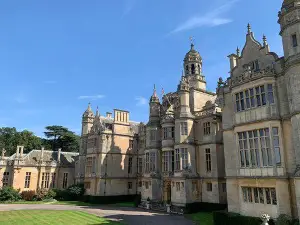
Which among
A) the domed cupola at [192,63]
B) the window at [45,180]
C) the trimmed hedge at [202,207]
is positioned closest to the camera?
the trimmed hedge at [202,207]

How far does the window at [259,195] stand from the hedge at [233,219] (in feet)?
4.35

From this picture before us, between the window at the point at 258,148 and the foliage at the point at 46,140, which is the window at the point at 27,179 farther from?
the window at the point at 258,148

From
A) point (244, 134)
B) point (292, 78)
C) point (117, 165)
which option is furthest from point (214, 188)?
point (117, 165)

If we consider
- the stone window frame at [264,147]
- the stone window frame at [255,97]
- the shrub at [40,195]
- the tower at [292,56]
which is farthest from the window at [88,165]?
the tower at [292,56]

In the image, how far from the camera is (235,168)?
19672 mm

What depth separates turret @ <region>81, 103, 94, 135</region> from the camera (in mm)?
44500

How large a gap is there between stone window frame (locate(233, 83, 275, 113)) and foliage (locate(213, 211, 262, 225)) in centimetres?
779

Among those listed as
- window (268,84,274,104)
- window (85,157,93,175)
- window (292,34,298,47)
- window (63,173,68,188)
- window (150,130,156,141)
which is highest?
window (292,34,298,47)

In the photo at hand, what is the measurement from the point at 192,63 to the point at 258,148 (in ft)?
71.7

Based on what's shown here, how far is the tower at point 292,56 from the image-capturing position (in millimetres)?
15583

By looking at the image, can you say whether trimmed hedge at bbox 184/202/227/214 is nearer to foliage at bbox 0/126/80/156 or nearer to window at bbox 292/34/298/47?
window at bbox 292/34/298/47

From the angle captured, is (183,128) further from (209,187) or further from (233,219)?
(233,219)

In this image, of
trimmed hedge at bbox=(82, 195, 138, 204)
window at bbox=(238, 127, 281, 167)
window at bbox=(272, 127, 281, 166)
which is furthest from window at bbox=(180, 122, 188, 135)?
trimmed hedge at bbox=(82, 195, 138, 204)

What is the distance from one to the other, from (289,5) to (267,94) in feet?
20.4
